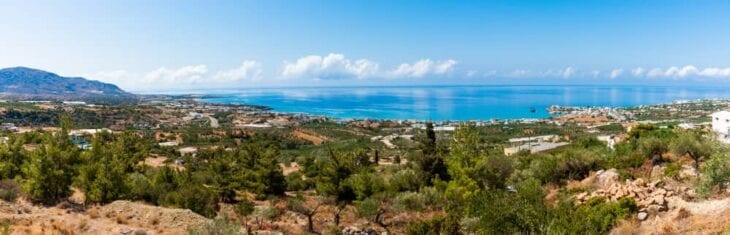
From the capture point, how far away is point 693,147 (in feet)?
86.3

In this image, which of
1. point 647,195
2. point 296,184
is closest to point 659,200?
point 647,195

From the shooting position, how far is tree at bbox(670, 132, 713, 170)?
25688 mm

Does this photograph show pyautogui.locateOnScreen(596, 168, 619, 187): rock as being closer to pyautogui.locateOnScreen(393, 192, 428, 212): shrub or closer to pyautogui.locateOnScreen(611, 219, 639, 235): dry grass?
pyautogui.locateOnScreen(611, 219, 639, 235): dry grass

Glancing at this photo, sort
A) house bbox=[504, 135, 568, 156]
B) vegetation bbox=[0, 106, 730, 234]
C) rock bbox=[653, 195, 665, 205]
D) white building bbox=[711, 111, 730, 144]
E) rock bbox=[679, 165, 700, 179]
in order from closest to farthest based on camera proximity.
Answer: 1. vegetation bbox=[0, 106, 730, 234]
2. rock bbox=[653, 195, 665, 205]
3. rock bbox=[679, 165, 700, 179]
4. white building bbox=[711, 111, 730, 144]
5. house bbox=[504, 135, 568, 156]

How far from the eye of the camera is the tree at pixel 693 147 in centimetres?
2569

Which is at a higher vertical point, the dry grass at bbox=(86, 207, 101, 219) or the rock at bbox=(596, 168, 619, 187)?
the dry grass at bbox=(86, 207, 101, 219)

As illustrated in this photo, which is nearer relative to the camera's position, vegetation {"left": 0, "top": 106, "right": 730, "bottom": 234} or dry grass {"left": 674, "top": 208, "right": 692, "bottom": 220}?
dry grass {"left": 674, "top": 208, "right": 692, "bottom": 220}

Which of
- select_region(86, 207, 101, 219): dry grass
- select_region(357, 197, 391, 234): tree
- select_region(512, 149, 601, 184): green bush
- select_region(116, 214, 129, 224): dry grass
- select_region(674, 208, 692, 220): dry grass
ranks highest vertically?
select_region(674, 208, 692, 220): dry grass

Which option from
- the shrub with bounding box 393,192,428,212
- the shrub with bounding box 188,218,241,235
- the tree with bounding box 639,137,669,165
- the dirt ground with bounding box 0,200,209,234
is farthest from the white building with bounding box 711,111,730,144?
the dirt ground with bounding box 0,200,209,234

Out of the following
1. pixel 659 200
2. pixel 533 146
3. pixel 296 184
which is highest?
pixel 659 200

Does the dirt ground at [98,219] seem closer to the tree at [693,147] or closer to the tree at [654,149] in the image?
the tree at [693,147]

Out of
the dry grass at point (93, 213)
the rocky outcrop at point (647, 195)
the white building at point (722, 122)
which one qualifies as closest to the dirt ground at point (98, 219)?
the dry grass at point (93, 213)

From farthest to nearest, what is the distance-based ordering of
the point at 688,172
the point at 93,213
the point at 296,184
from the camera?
1. the point at 296,184
2. the point at 688,172
3. the point at 93,213

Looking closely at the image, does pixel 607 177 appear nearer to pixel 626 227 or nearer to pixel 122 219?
pixel 626 227
